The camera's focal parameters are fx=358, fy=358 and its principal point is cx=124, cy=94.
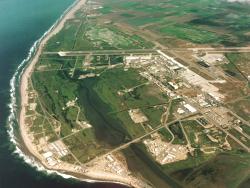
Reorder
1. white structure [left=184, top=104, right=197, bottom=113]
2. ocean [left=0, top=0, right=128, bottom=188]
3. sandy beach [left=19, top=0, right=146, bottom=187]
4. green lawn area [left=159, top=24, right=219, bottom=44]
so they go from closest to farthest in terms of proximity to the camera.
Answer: ocean [left=0, top=0, right=128, bottom=188] < sandy beach [left=19, top=0, right=146, bottom=187] < white structure [left=184, top=104, right=197, bottom=113] < green lawn area [left=159, top=24, right=219, bottom=44]

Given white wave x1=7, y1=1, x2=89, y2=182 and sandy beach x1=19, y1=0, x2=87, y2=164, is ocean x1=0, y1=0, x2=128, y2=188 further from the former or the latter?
sandy beach x1=19, y1=0, x2=87, y2=164

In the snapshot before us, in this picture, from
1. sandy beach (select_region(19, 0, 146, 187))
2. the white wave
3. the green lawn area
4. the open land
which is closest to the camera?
sandy beach (select_region(19, 0, 146, 187))

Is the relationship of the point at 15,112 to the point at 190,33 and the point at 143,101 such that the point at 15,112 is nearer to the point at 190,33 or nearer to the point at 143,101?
the point at 143,101

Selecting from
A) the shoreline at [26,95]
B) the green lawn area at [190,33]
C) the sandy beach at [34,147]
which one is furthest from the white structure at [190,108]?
the green lawn area at [190,33]

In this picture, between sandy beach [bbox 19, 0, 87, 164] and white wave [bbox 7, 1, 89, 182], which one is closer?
white wave [bbox 7, 1, 89, 182]

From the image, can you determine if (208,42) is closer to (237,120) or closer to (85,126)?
(237,120)

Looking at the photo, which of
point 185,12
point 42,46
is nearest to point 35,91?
point 42,46

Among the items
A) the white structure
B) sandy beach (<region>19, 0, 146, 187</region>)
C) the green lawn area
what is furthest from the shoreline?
the green lawn area
